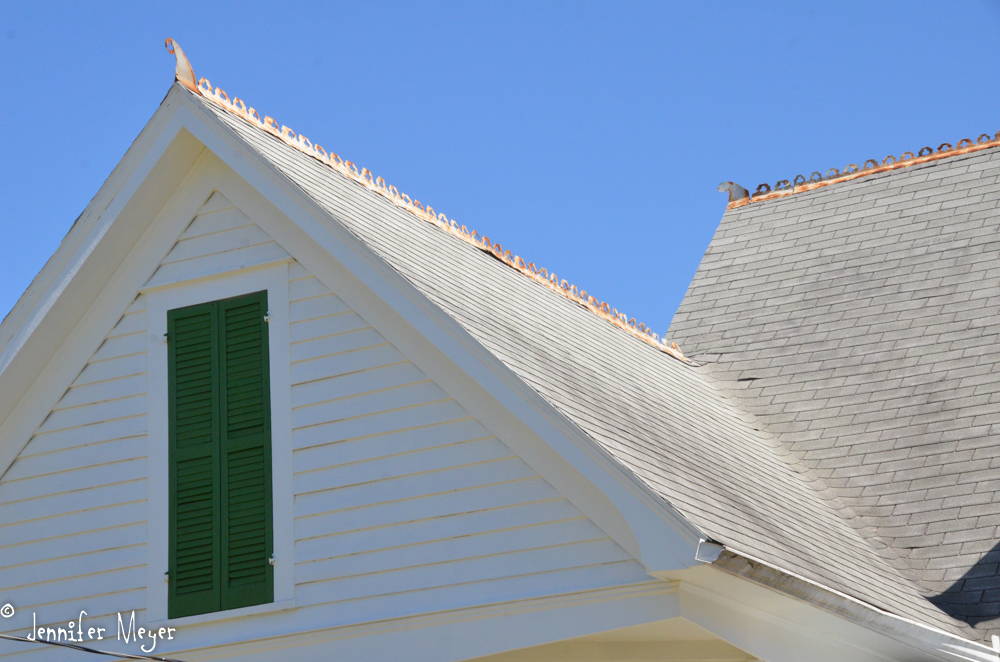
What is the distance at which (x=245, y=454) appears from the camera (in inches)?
321

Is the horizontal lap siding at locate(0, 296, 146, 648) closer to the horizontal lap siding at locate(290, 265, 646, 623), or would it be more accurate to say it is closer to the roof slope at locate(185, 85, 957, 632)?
the horizontal lap siding at locate(290, 265, 646, 623)

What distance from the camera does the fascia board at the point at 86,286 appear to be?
8.63 metres

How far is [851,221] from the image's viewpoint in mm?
13961

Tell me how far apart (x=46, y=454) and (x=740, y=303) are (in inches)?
303

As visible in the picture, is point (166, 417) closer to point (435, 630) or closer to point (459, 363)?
point (459, 363)

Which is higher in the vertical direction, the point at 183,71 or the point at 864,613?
the point at 183,71

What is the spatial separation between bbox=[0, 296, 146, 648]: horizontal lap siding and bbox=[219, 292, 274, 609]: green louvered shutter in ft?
2.07

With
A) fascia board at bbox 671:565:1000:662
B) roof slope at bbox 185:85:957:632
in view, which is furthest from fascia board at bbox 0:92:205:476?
fascia board at bbox 671:565:1000:662

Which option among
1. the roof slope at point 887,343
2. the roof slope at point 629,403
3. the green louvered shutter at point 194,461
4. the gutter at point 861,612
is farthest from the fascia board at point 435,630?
the roof slope at point 887,343

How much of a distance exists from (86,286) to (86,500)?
1.53 meters

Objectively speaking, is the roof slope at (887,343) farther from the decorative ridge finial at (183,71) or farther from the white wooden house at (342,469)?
the decorative ridge finial at (183,71)

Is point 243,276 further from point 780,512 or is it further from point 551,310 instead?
point 780,512
